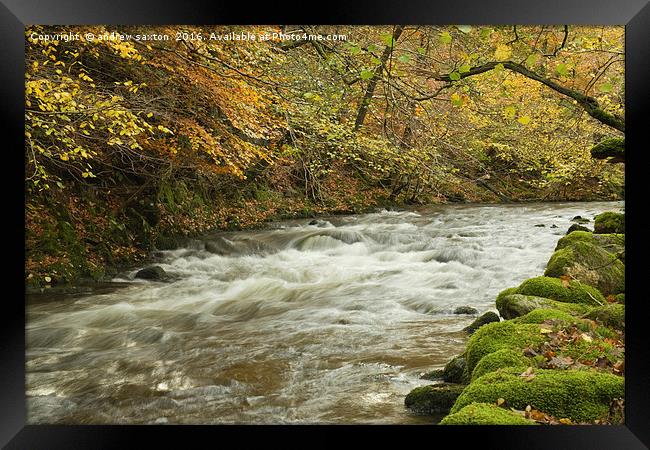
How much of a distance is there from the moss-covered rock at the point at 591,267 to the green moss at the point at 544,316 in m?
0.69

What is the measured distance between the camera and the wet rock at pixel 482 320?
4703 millimetres

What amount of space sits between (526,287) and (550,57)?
2002 millimetres

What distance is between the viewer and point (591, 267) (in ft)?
15.0

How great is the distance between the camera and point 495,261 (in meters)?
6.57

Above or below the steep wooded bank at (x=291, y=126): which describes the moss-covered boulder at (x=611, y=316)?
below

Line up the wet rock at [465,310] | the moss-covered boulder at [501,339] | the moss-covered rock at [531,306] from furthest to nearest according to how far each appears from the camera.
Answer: the wet rock at [465,310], the moss-covered rock at [531,306], the moss-covered boulder at [501,339]

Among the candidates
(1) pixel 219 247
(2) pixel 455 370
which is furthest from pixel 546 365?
(1) pixel 219 247

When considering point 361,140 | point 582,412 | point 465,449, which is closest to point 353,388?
point 465,449

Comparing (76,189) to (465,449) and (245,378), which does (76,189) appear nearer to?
(245,378)

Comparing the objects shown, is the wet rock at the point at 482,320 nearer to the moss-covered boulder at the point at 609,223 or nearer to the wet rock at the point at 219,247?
the moss-covered boulder at the point at 609,223

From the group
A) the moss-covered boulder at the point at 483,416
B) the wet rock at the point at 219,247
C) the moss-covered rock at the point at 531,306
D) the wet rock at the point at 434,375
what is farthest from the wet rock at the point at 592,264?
the wet rock at the point at 219,247

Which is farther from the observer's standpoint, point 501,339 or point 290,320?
point 290,320

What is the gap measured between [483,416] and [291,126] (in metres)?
3.08

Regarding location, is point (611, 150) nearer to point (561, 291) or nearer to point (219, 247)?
point (561, 291)
